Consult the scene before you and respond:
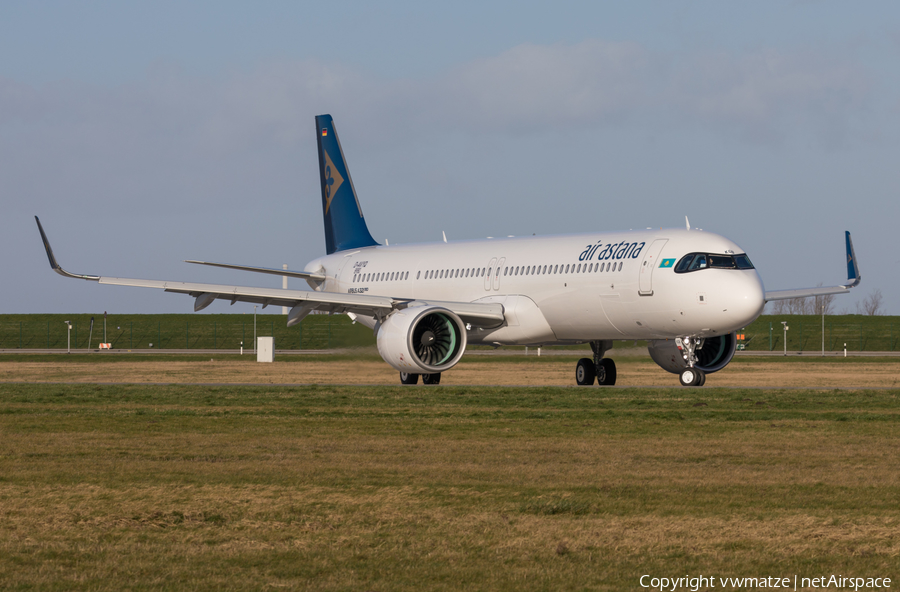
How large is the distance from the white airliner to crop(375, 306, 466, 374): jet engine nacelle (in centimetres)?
3

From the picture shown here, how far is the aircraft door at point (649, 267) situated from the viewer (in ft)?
92.6

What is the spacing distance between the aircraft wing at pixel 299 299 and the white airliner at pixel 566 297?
4 cm

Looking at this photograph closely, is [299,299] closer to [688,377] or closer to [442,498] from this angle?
[688,377]

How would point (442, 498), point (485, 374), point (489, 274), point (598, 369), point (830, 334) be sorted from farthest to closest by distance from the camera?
point (830, 334), point (485, 374), point (489, 274), point (598, 369), point (442, 498)

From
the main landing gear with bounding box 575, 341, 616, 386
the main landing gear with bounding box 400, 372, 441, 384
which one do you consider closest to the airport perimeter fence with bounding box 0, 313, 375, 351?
the main landing gear with bounding box 400, 372, 441, 384

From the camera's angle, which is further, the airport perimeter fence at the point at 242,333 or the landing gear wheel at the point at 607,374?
the airport perimeter fence at the point at 242,333

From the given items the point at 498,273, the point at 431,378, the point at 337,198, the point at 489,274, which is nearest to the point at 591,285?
the point at 498,273

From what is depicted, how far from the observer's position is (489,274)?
110 feet

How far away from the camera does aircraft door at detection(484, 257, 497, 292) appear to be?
33.4m

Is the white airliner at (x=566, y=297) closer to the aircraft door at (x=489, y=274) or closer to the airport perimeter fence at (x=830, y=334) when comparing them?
the aircraft door at (x=489, y=274)

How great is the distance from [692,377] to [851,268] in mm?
7798

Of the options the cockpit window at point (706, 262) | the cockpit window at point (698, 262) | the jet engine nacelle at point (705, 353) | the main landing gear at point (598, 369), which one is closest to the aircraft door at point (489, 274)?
the main landing gear at point (598, 369)

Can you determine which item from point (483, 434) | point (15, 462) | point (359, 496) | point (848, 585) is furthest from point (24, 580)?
point (483, 434)

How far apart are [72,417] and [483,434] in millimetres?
8115
